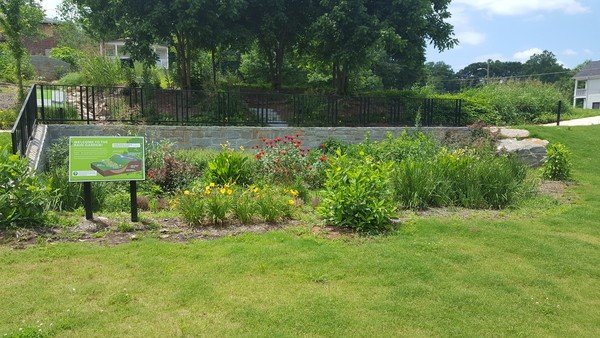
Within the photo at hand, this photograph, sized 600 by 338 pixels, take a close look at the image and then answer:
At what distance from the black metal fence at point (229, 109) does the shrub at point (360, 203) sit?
7.68 metres

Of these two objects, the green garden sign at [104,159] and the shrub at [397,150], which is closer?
the green garden sign at [104,159]

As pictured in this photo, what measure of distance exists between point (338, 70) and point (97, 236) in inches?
550

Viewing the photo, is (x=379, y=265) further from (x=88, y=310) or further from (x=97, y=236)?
(x=97, y=236)

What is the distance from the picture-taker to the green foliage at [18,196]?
5.50m

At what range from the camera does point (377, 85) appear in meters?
32.6

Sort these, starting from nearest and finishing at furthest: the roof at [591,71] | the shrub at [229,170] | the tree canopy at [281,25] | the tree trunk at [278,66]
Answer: the shrub at [229,170], the tree canopy at [281,25], the tree trunk at [278,66], the roof at [591,71]

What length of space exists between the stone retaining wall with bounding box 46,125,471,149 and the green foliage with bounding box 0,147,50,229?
579cm

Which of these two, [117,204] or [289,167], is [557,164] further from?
[117,204]

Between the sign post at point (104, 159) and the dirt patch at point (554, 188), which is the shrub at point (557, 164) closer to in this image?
the dirt patch at point (554, 188)

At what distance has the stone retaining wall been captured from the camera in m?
11.6

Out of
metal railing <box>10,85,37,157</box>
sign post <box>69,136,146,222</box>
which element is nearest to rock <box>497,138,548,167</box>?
sign post <box>69,136,146,222</box>

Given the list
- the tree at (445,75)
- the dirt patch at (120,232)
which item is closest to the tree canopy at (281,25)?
the dirt patch at (120,232)

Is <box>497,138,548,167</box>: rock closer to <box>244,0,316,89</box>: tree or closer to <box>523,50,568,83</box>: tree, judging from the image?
<box>244,0,316,89</box>: tree

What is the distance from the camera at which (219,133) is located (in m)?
12.8
